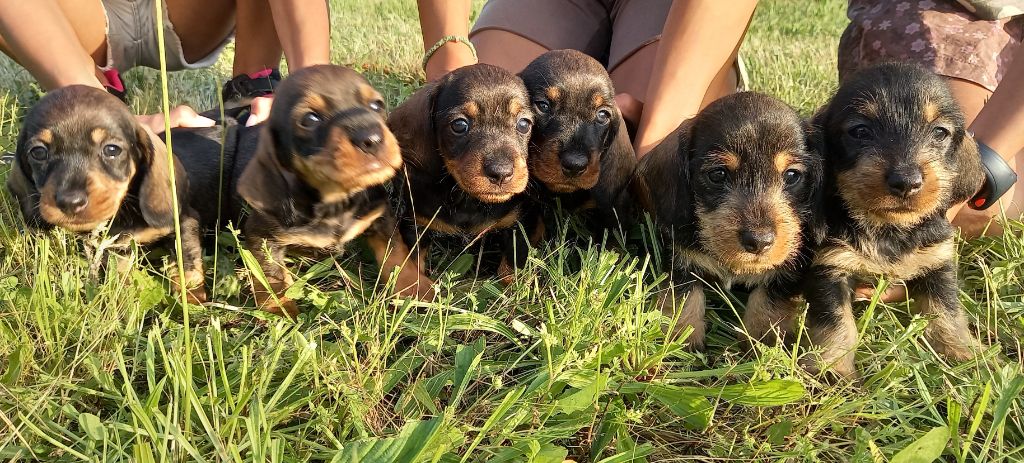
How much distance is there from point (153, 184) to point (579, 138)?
6.12ft

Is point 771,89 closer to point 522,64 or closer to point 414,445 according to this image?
point 522,64

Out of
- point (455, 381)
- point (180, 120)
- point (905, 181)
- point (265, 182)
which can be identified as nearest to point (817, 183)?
point (905, 181)

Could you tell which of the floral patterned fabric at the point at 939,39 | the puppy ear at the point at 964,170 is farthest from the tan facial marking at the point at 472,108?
the floral patterned fabric at the point at 939,39

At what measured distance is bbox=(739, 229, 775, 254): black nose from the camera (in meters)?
2.41

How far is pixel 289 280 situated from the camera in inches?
112

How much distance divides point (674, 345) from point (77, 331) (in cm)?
205

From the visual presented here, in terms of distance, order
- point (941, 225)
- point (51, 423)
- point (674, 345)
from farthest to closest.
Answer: point (941, 225) < point (674, 345) < point (51, 423)

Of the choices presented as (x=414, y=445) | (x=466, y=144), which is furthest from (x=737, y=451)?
(x=466, y=144)

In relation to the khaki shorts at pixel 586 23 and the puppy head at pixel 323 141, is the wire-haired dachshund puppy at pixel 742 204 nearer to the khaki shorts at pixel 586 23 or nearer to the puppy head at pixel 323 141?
the puppy head at pixel 323 141

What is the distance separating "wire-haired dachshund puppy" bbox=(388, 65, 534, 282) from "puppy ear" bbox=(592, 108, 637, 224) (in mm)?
393

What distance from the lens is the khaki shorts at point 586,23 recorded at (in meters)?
4.71

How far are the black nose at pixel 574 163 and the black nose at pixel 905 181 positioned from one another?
3.81 ft

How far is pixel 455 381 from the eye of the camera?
227 centimetres

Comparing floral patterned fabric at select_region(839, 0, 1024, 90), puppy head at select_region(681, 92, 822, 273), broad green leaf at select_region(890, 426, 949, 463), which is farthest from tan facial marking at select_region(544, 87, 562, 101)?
floral patterned fabric at select_region(839, 0, 1024, 90)
